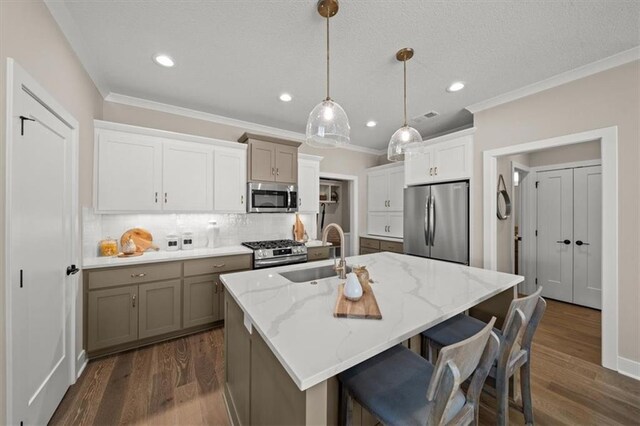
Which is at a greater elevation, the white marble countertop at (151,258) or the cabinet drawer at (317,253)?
the white marble countertop at (151,258)

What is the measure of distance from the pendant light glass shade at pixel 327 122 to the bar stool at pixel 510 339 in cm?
140

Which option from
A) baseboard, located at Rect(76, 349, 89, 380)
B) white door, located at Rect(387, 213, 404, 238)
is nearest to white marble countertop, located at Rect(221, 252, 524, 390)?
baseboard, located at Rect(76, 349, 89, 380)

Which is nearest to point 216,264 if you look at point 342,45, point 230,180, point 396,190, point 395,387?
point 230,180

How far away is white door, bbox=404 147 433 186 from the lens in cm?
366

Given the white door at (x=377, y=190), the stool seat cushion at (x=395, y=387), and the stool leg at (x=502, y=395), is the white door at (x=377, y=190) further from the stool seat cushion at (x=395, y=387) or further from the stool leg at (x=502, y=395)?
the stool seat cushion at (x=395, y=387)

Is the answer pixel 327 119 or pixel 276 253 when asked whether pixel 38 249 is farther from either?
pixel 276 253

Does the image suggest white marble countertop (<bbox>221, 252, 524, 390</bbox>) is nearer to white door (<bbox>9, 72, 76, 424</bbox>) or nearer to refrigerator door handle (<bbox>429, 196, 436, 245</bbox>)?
white door (<bbox>9, 72, 76, 424</bbox>)

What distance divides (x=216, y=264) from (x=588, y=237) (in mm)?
5054

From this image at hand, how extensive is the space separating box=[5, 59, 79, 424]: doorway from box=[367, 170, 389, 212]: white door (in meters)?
4.21

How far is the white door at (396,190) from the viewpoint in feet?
14.6

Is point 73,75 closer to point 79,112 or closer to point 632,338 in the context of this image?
point 79,112

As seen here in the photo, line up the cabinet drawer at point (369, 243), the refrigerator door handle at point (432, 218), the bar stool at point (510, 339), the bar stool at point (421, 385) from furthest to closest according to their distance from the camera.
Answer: the cabinet drawer at point (369, 243) < the refrigerator door handle at point (432, 218) < the bar stool at point (510, 339) < the bar stool at point (421, 385)

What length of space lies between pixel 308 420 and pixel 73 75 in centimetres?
287

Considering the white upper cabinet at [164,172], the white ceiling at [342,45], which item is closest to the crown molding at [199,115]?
the white ceiling at [342,45]
